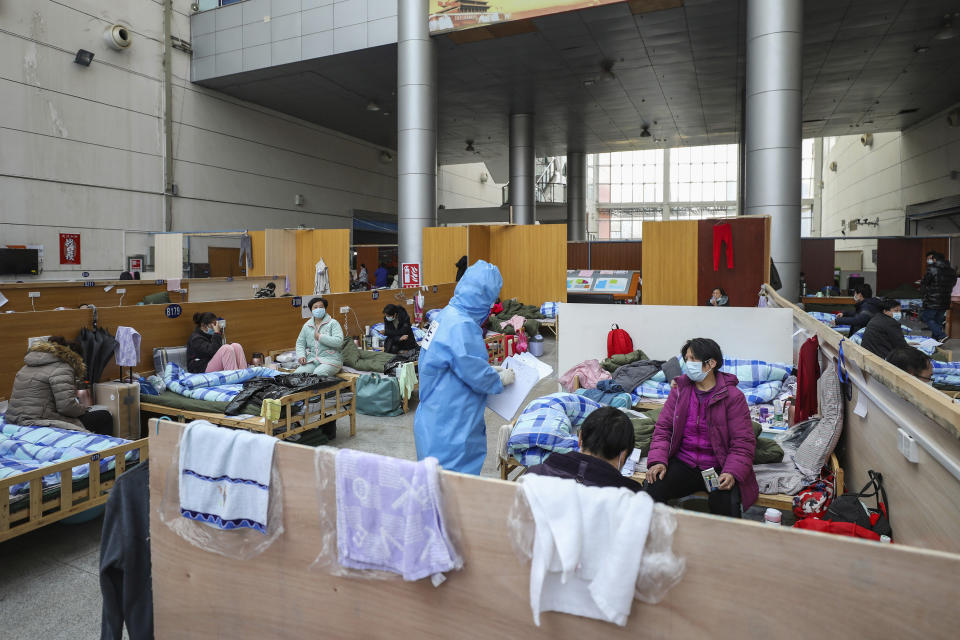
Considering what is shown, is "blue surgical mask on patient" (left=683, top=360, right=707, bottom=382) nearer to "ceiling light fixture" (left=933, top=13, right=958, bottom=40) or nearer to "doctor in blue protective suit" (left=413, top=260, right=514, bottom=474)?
"doctor in blue protective suit" (left=413, top=260, right=514, bottom=474)

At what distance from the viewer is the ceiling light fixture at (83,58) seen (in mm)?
12977

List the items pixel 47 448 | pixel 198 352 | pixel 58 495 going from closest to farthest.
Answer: pixel 58 495
pixel 47 448
pixel 198 352

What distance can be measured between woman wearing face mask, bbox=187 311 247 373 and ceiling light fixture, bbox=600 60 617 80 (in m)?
12.1

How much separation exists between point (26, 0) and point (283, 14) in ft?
16.5

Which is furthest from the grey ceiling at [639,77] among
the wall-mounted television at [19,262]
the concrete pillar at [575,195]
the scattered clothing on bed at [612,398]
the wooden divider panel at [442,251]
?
the scattered clothing on bed at [612,398]

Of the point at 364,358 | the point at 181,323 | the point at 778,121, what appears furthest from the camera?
the point at 778,121

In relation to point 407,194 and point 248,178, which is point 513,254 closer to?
point 407,194

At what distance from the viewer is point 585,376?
6.12 meters

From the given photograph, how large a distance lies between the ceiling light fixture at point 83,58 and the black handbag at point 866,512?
51.1ft

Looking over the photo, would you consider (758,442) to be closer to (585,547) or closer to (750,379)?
(750,379)

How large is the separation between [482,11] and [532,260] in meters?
5.25

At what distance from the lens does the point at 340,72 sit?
616 inches

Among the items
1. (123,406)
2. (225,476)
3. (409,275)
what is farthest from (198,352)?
(409,275)

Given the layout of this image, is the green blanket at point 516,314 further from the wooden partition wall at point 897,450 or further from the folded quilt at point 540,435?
the wooden partition wall at point 897,450
